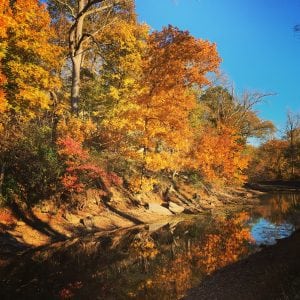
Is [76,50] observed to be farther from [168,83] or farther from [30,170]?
[30,170]

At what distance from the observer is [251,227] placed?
25.9 m

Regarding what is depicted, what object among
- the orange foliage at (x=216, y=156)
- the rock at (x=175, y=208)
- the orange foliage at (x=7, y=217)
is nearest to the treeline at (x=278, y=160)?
the orange foliage at (x=216, y=156)

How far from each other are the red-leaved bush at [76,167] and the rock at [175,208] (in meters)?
8.75

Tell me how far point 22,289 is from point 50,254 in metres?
4.71

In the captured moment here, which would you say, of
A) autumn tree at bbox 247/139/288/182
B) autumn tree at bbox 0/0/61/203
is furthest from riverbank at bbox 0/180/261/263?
autumn tree at bbox 247/139/288/182

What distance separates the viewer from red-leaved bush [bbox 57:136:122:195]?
867 inches

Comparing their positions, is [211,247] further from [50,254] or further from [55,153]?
[55,153]

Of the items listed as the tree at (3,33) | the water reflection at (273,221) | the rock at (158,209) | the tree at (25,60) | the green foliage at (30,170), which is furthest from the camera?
the rock at (158,209)

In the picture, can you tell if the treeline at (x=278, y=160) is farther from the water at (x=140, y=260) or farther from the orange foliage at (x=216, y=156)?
the water at (x=140, y=260)

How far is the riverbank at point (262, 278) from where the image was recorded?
31.0 ft

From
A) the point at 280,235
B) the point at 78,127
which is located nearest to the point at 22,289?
the point at 78,127

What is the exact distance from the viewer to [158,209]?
2998cm

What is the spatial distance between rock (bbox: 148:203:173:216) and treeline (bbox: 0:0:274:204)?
1667mm

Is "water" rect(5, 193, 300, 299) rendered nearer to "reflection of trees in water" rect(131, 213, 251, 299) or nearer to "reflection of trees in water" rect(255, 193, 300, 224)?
"reflection of trees in water" rect(131, 213, 251, 299)
